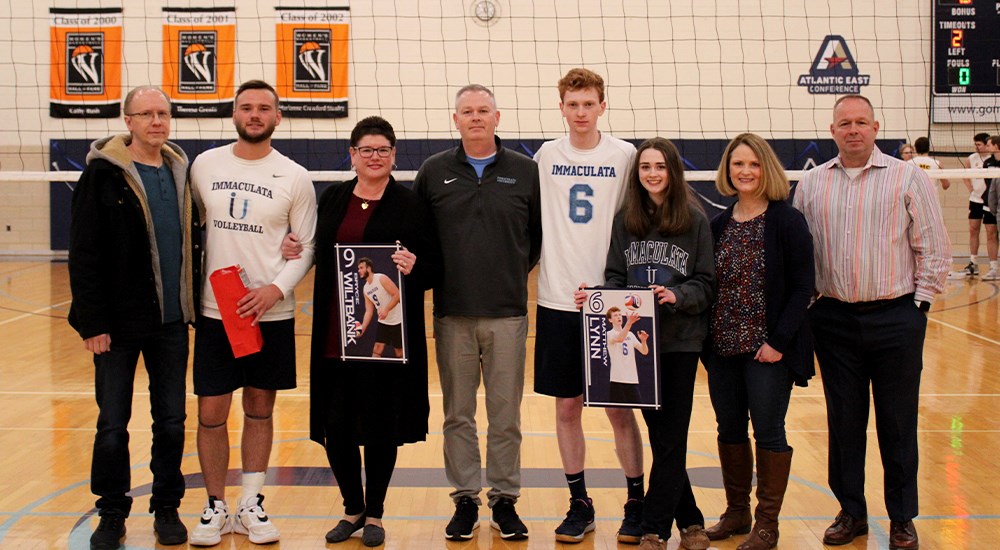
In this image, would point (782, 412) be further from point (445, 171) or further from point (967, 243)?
point (967, 243)

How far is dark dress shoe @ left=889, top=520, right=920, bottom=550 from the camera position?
13.7 ft

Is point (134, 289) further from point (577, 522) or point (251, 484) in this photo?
point (577, 522)

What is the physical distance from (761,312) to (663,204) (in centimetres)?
59

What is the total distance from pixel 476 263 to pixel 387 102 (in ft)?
37.2

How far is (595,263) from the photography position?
4254 mm

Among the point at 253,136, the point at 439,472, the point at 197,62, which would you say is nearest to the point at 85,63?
the point at 197,62

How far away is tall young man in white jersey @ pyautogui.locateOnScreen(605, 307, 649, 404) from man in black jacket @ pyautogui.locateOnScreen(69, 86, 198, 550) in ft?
5.91

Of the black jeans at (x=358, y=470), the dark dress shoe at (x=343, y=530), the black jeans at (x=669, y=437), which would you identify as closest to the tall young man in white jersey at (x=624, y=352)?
the black jeans at (x=669, y=437)

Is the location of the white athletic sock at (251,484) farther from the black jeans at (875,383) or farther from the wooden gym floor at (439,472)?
the black jeans at (875,383)

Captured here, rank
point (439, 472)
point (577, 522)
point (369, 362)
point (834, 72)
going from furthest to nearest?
point (834, 72)
point (439, 472)
point (577, 522)
point (369, 362)

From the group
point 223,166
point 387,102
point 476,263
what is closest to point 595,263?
point 476,263

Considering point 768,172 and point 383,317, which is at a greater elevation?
point 768,172

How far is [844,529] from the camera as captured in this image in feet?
14.0

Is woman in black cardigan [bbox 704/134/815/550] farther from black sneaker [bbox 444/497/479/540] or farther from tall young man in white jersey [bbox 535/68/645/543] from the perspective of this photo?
black sneaker [bbox 444/497/479/540]
